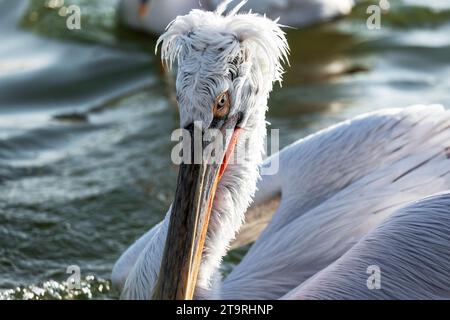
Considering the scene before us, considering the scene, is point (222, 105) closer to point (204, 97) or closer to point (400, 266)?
point (204, 97)

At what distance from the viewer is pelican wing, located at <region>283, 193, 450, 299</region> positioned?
3.16 m

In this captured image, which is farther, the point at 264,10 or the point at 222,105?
the point at 264,10

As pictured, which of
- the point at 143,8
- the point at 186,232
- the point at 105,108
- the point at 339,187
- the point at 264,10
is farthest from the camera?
the point at 143,8

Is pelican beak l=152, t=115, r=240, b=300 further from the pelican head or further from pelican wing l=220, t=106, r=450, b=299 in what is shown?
pelican wing l=220, t=106, r=450, b=299

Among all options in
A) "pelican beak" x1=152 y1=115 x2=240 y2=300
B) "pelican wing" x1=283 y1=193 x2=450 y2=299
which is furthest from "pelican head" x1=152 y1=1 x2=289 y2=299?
"pelican wing" x1=283 y1=193 x2=450 y2=299

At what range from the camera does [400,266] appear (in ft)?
10.5

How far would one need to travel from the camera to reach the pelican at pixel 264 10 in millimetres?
7773

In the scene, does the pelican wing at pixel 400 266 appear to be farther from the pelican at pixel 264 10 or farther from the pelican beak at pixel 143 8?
the pelican beak at pixel 143 8

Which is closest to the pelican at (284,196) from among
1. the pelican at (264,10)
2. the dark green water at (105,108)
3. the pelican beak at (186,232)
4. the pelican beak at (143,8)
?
the pelican beak at (186,232)

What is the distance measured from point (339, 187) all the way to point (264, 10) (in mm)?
3908

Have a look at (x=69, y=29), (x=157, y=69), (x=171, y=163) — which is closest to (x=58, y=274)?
(x=171, y=163)

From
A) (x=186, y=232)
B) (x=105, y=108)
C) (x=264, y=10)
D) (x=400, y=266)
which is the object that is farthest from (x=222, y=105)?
(x=264, y=10)
